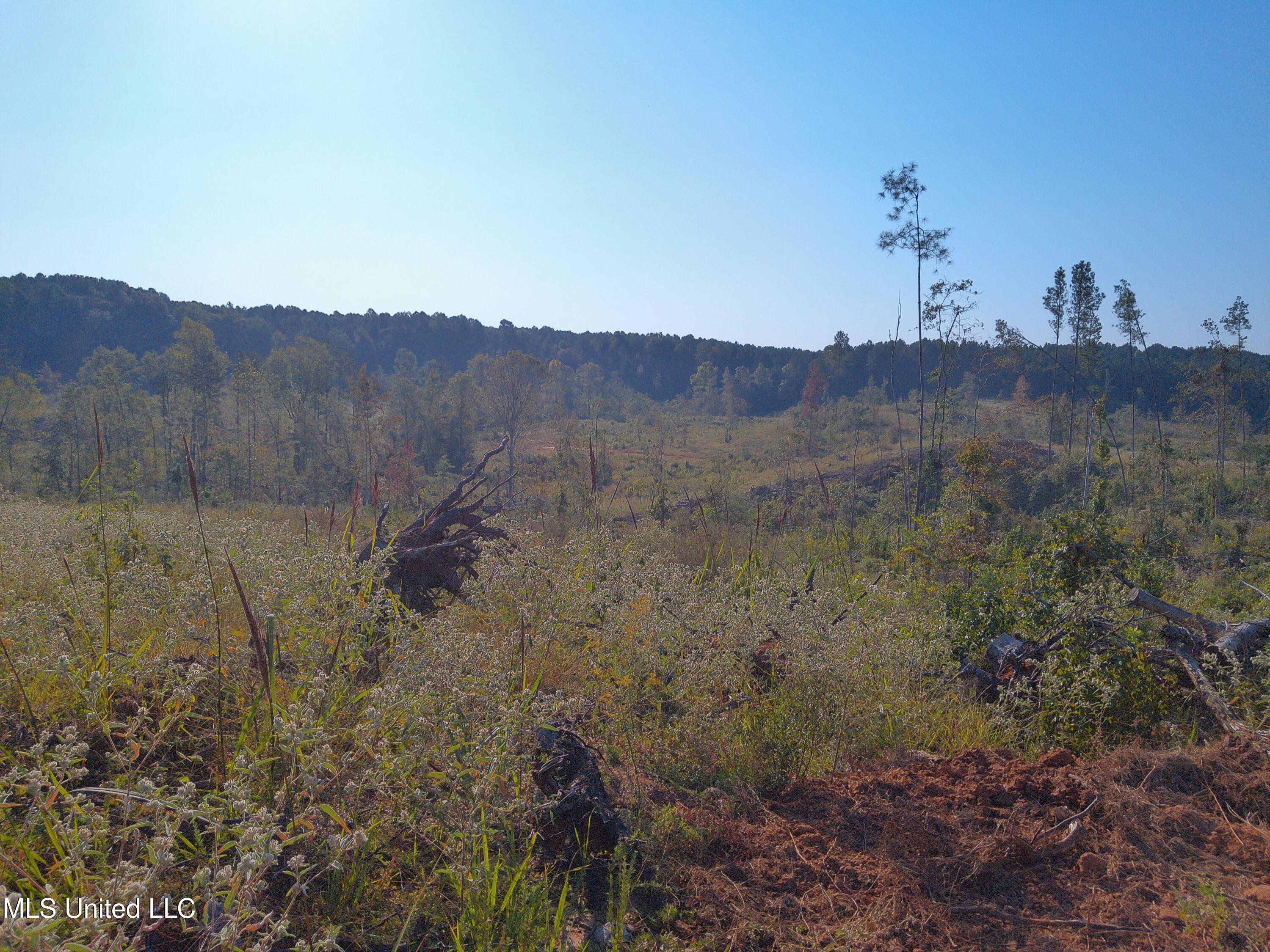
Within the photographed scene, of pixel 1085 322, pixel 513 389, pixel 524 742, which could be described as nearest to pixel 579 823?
pixel 524 742

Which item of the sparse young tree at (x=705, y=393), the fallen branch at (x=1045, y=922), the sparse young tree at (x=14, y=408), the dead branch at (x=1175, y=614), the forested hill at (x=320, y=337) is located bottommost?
the fallen branch at (x=1045, y=922)

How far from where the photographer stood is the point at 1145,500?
75.7 ft

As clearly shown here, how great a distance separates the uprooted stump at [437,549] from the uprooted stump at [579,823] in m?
1.93

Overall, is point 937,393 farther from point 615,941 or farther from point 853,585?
point 615,941

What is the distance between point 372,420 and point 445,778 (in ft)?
131

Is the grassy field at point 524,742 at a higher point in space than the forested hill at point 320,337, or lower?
lower

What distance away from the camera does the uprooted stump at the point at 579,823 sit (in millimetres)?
2090

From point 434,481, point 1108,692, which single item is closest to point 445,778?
point 1108,692

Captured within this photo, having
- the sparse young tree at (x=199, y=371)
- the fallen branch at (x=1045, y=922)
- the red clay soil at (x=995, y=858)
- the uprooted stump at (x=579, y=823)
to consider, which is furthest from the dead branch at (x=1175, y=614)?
the sparse young tree at (x=199, y=371)

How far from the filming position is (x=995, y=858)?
222cm

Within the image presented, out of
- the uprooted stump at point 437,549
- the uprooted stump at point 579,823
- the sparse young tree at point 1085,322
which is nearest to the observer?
the uprooted stump at point 579,823

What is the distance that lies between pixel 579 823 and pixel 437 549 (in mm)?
2417

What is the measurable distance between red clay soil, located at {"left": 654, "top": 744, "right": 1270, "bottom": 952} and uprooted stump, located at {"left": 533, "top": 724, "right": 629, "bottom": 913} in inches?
9.9

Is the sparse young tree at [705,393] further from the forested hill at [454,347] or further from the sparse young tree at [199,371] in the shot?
the sparse young tree at [199,371]
